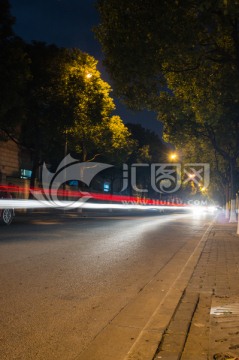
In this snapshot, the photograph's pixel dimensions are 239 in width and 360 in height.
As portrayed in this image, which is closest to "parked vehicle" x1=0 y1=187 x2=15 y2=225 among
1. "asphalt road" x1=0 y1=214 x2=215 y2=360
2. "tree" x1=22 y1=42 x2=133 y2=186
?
"asphalt road" x1=0 y1=214 x2=215 y2=360

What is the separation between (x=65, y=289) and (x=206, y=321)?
8.25ft

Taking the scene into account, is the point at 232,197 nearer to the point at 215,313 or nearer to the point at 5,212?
the point at 5,212

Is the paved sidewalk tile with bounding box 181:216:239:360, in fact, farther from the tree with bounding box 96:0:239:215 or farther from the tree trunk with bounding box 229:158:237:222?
the tree trunk with bounding box 229:158:237:222

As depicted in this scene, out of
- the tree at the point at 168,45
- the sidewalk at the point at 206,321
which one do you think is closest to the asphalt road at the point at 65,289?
the sidewalk at the point at 206,321

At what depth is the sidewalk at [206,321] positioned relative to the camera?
3.84m

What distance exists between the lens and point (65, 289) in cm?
652

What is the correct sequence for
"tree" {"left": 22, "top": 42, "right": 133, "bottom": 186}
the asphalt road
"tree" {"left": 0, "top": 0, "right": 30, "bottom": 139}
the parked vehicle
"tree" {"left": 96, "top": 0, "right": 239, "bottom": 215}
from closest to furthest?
the asphalt road, "tree" {"left": 96, "top": 0, "right": 239, "bottom": 215}, the parked vehicle, "tree" {"left": 0, "top": 0, "right": 30, "bottom": 139}, "tree" {"left": 22, "top": 42, "right": 133, "bottom": 186}

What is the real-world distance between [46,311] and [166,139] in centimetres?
2506

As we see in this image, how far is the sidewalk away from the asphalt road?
757 millimetres

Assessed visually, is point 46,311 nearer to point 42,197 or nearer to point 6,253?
point 6,253

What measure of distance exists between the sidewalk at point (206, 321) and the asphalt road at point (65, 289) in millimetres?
757

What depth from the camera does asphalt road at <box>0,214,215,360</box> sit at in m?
4.25

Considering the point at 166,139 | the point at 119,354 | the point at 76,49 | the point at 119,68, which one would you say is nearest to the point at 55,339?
the point at 119,354

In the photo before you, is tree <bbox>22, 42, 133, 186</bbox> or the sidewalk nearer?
the sidewalk
